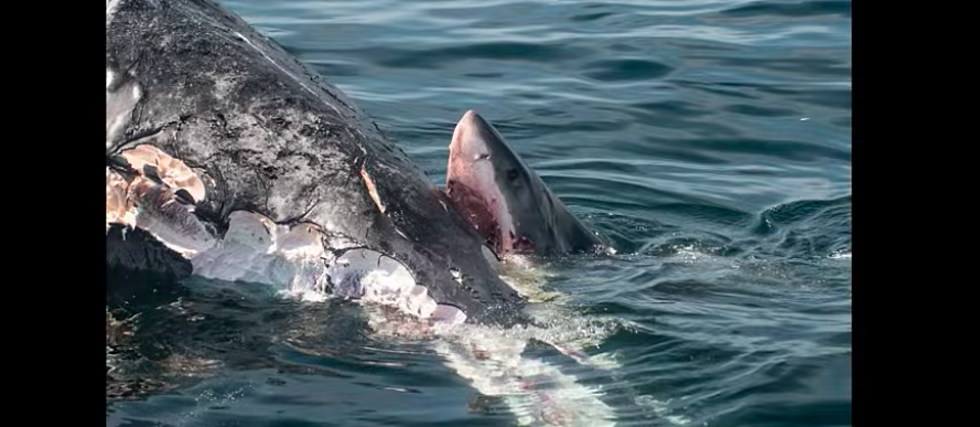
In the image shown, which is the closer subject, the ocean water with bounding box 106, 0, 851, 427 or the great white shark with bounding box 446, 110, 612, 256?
the ocean water with bounding box 106, 0, 851, 427

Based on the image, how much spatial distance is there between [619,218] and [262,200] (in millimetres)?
2754

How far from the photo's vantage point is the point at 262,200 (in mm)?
4730

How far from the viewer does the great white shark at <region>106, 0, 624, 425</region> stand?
185 inches

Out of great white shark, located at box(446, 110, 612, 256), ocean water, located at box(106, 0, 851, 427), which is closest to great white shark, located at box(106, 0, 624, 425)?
ocean water, located at box(106, 0, 851, 427)

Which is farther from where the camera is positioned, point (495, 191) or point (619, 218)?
point (619, 218)

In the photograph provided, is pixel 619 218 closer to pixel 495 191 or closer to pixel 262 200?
pixel 495 191

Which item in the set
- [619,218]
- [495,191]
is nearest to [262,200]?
[495,191]

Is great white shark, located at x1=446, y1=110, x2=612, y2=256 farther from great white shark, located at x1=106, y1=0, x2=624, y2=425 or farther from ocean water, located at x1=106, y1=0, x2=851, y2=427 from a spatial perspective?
great white shark, located at x1=106, y1=0, x2=624, y2=425

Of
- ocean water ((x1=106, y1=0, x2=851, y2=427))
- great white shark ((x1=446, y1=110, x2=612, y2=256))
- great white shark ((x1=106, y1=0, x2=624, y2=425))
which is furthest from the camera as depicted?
great white shark ((x1=446, y1=110, x2=612, y2=256))

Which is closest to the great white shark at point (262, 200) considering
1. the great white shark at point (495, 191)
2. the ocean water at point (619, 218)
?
the ocean water at point (619, 218)

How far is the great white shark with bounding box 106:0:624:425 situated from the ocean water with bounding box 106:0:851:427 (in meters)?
0.15

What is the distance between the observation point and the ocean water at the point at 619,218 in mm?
4176

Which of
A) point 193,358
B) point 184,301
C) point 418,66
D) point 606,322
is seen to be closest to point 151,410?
point 193,358

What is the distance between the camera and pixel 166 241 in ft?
15.8
